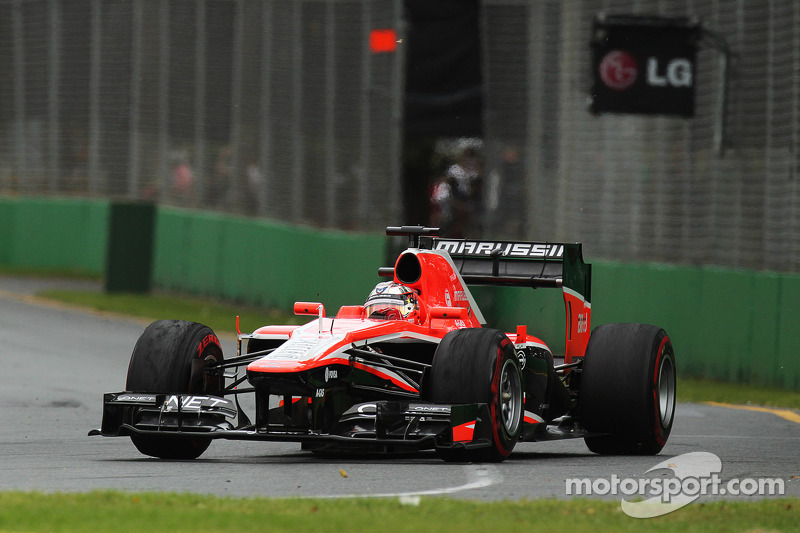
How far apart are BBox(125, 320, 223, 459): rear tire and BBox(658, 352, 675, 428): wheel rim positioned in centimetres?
353

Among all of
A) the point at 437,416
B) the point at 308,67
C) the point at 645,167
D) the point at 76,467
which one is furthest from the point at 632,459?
the point at 308,67

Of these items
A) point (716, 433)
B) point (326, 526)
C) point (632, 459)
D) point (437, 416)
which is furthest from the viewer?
point (716, 433)

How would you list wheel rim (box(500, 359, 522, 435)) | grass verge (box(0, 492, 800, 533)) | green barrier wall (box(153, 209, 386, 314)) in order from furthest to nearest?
green barrier wall (box(153, 209, 386, 314)), wheel rim (box(500, 359, 522, 435)), grass verge (box(0, 492, 800, 533))

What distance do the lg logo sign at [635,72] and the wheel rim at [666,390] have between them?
26.2ft

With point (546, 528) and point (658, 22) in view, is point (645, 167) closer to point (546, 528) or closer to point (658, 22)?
point (658, 22)

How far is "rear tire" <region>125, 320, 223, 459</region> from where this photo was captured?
1083cm

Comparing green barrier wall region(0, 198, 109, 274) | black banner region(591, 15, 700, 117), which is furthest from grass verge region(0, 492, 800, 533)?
green barrier wall region(0, 198, 109, 274)

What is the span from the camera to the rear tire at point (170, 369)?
35.5 ft

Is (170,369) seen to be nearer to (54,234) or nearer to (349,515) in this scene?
(349,515)

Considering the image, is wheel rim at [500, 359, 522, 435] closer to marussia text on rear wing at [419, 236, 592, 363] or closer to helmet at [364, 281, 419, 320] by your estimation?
helmet at [364, 281, 419, 320]

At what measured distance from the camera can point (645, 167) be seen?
20.2m

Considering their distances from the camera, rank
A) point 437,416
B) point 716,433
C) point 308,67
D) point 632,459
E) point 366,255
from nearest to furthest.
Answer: point 437,416, point 632,459, point 716,433, point 366,255, point 308,67

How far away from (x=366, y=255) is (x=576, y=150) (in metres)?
4.08

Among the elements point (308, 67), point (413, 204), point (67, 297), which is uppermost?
point (308, 67)
